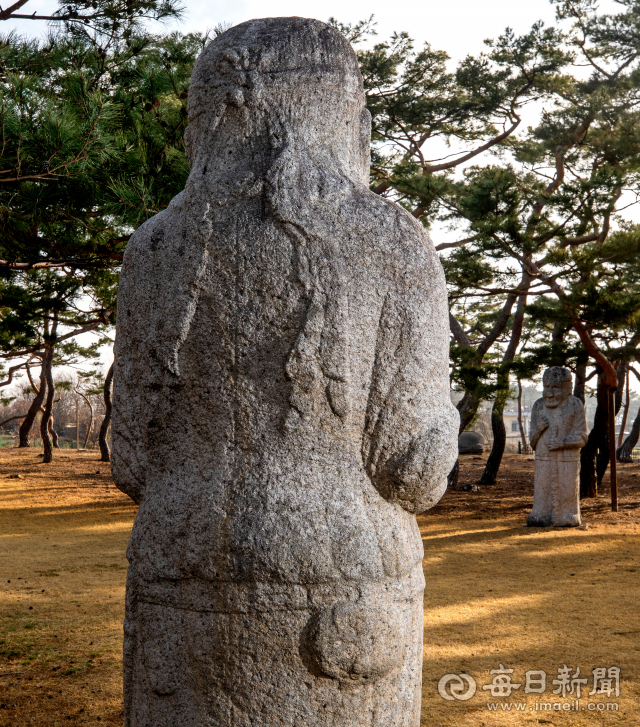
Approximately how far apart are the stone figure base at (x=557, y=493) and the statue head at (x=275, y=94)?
8861 mm

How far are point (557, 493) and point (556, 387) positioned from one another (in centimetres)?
148

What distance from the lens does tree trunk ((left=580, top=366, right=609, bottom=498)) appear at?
12.3 m

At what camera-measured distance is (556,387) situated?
10039mm

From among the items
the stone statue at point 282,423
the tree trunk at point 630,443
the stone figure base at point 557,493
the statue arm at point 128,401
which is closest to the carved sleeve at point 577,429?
the stone figure base at point 557,493

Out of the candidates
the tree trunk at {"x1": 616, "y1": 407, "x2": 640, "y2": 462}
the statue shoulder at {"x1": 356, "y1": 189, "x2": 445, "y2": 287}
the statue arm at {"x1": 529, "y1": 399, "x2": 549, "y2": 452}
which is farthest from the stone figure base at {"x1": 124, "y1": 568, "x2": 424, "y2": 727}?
the tree trunk at {"x1": 616, "y1": 407, "x2": 640, "y2": 462}

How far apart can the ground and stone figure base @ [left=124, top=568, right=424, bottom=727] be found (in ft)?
8.10

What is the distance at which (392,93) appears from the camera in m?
11.7

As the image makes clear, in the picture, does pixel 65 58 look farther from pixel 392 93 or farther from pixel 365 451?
pixel 392 93

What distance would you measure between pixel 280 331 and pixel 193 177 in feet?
1.51

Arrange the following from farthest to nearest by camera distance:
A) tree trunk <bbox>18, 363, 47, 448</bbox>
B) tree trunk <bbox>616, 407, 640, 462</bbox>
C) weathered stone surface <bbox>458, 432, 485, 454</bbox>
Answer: weathered stone surface <bbox>458, 432, 485, 454</bbox> → tree trunk <bbox>616, 407, 640, 462</bbox> → tree trunk <bbox>18, 363, 47, 448</bbox>

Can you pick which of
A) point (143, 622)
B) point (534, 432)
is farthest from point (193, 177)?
point (534, 432)

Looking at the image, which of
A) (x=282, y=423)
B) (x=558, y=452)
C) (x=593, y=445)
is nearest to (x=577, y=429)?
(x=558, y=452)

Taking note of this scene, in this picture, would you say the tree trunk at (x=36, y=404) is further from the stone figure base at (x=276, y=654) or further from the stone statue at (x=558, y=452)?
the stone figure base at (x=276, y=654)

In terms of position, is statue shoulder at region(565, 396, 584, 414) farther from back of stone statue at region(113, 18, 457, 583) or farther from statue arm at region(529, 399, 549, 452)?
back of stone statue at region(113, 18, 457, 583)
